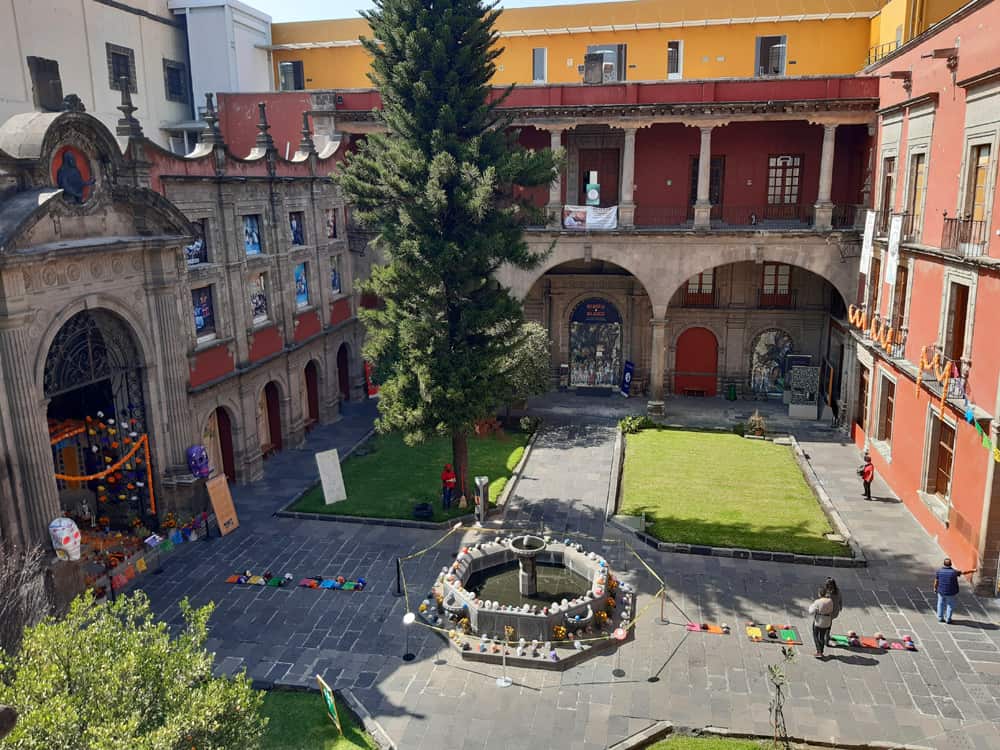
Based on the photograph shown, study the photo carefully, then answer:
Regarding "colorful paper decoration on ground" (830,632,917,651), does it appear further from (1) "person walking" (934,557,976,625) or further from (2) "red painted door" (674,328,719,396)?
(2) "red painted door" (674,328,719,396)

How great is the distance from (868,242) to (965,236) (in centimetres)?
751

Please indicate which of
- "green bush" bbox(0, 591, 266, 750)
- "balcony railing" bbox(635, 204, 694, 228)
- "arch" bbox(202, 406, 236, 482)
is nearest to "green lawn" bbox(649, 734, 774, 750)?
"green bush" bbox(0, 591, 266, 750)

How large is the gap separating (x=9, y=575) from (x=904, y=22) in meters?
32.1

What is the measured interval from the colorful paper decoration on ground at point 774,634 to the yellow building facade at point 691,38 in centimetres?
2455

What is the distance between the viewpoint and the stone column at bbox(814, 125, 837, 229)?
28031 mm

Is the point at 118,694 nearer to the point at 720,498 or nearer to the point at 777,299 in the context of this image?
the point at 720,498

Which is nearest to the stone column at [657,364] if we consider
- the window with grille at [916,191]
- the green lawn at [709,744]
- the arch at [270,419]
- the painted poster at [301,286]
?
the window with grille at [916,191]

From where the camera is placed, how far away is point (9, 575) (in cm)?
1364

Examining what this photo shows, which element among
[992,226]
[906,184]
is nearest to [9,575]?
[992,226]

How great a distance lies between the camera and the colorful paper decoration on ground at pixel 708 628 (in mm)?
15961

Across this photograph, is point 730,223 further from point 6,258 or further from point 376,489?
point 6,258

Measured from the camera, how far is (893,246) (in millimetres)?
22828

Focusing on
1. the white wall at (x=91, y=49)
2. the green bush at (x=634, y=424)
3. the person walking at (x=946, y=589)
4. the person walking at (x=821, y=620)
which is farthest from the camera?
the green bush at (x=634, y=424)

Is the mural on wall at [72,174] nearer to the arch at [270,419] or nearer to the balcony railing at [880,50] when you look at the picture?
the arch at [270,419]
